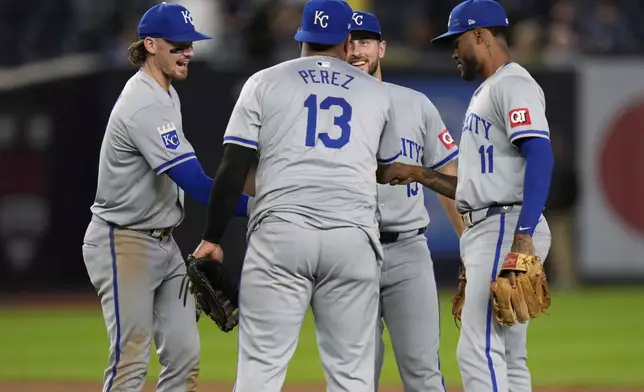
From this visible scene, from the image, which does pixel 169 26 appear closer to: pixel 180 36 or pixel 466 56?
pixel 180 36

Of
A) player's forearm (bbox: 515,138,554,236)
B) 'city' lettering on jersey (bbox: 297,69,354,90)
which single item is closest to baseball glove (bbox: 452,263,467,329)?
player's forearm (bbox: 515,138,554,236)

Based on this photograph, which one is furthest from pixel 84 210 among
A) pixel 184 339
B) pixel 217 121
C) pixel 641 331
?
pixel 184 339

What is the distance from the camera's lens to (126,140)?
6.43m

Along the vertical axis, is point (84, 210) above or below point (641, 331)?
above

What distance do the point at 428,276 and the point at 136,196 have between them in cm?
156

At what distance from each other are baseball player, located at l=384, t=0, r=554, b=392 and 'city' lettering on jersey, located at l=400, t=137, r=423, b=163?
33 cm

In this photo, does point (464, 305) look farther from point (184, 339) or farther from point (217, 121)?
point (217, 121)

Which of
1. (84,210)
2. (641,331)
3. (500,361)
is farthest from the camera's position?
(84,210)

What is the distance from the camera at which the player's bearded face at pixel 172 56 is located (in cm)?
658

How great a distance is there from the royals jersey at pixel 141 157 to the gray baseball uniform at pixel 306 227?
2.53 ft

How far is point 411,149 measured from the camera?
22.3 feet

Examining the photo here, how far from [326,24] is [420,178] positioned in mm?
1015

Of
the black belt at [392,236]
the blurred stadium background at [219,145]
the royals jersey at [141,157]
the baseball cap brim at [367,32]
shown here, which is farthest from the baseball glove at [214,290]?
the blurred stadium background at [219,145]

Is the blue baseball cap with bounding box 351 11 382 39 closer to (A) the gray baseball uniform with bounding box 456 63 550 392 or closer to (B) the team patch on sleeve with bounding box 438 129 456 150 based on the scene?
(B) the team patch on sleeve with bounding box 438 129 456 150
